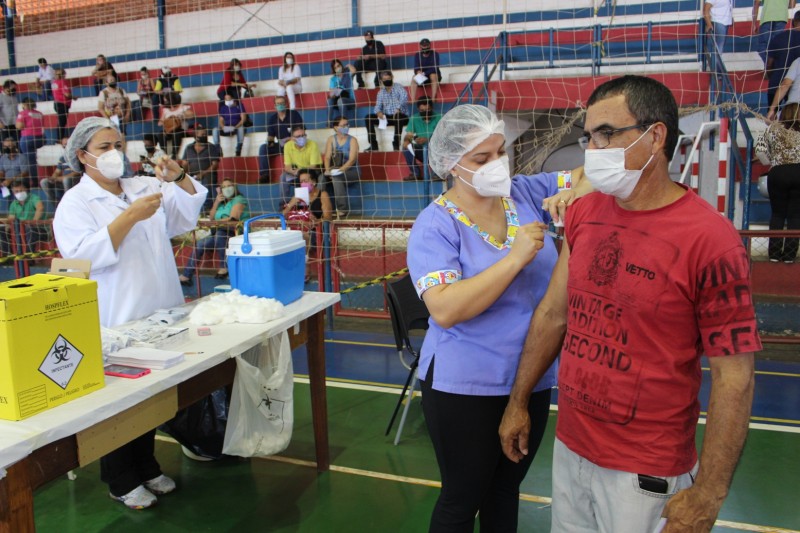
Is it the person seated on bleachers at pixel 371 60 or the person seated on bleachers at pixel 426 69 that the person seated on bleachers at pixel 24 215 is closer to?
the person seated on bleachers at pixel 371 60

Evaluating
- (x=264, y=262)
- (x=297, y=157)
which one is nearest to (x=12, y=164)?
(x=297, y=157)

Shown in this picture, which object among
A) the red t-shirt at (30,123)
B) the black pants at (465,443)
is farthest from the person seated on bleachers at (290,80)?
the black pants at (465,443)

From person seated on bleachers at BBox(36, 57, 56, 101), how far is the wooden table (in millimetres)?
11708

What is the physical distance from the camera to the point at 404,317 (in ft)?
10.8

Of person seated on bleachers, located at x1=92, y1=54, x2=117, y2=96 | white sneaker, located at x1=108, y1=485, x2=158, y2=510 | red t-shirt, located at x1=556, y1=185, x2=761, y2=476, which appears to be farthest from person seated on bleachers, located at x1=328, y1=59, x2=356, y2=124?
red t-shirt, located at x1=556, y1=185, x2=761, y2=476

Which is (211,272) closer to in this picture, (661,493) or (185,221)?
(185,221)

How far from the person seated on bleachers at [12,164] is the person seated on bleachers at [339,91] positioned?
5.36 meters

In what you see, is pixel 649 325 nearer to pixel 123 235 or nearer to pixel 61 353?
pixel 61 353

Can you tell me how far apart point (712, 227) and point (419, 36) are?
9396 mm

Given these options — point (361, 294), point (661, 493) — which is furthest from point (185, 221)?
point (361, 294)

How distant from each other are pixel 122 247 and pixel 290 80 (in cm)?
766

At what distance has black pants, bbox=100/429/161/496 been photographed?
2637 millimetres

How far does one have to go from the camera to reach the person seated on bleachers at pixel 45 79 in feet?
38.2

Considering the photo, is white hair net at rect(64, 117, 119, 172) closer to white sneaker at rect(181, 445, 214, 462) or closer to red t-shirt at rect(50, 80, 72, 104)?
white sneaker at rect(181, 445, 214, 462)
